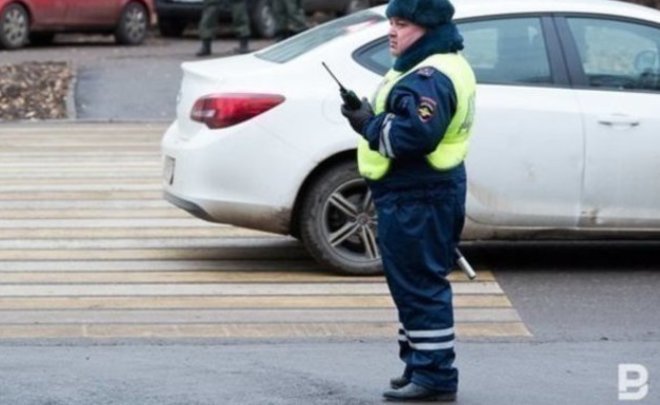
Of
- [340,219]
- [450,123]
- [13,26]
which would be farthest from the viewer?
[13,26]

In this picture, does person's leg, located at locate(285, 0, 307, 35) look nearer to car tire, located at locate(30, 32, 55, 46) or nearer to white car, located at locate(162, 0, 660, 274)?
car tire, located at locate(30, 32, 55, 46)

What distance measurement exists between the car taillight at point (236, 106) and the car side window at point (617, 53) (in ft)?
5.82

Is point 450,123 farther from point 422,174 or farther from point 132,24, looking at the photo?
point 132,24

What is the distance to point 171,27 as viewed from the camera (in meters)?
29.8

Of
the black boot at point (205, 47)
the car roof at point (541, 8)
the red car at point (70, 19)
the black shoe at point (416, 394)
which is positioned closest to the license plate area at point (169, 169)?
the car roof at point (541, 8)

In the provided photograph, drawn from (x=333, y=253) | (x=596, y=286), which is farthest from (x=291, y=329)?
(x=596, y=286)

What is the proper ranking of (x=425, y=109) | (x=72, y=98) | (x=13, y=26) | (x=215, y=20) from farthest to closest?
(x=13, y=26) → (x=215, y=20) → (x=72, y=98) → (x=425, y=109)

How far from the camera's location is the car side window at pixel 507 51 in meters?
10.6

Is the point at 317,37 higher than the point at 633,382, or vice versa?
the point at 317,37

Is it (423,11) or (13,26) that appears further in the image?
(13,26)

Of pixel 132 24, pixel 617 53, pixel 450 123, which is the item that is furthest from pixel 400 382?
pixel 132 24

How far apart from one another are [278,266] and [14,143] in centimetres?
566

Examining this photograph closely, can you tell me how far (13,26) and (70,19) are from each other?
99 centimetres

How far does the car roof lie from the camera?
10742 mm
